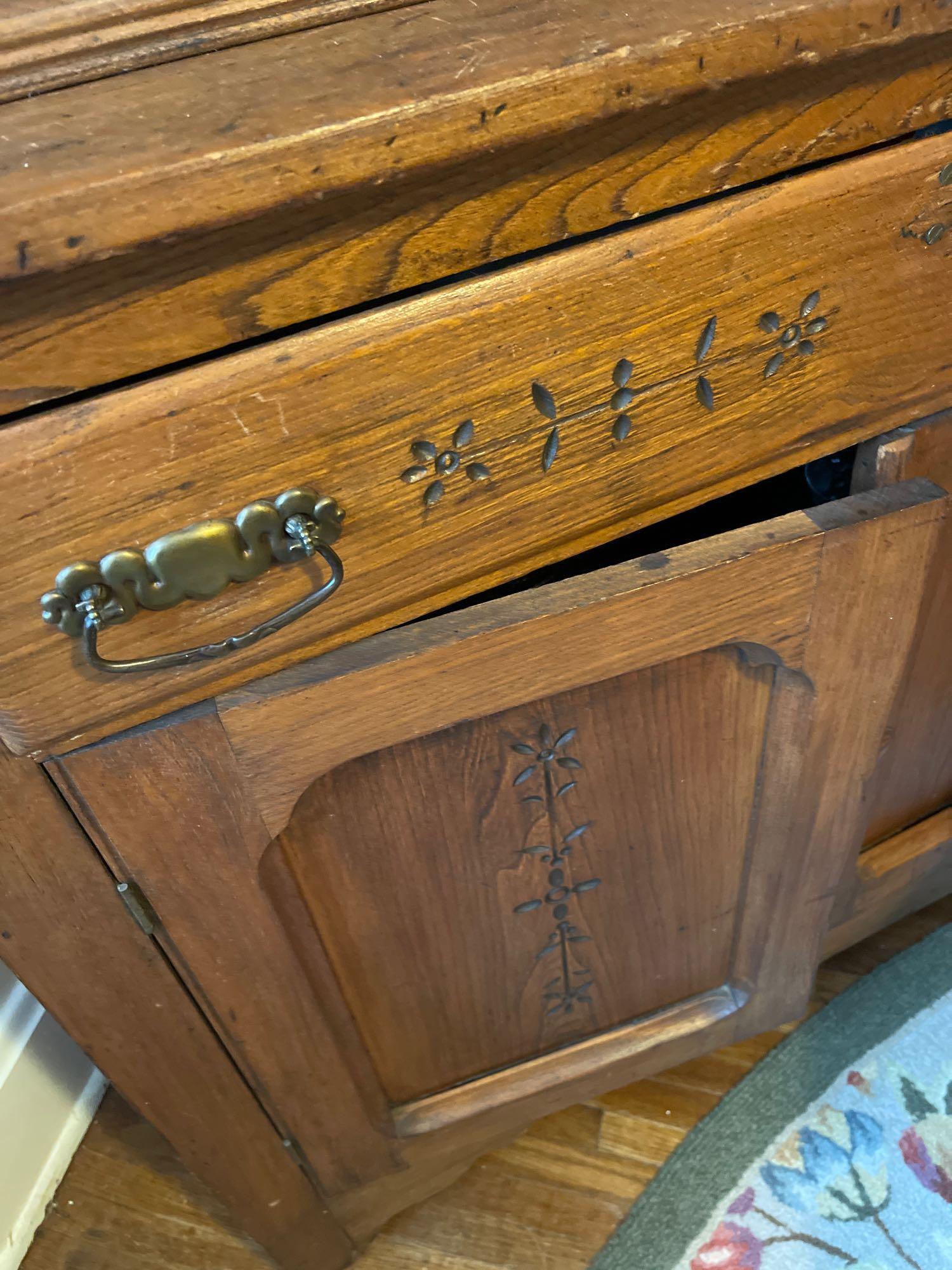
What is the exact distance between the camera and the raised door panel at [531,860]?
514mm

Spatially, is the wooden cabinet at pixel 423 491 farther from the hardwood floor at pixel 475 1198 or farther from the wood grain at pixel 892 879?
the hardwood floor at pixel 475 1198

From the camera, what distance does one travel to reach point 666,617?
46 cm

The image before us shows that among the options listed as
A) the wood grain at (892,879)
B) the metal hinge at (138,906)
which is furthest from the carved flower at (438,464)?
the wood grain at (892,879)

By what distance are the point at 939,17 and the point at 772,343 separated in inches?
4.9

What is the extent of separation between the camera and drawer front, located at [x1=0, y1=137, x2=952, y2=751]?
0.32m

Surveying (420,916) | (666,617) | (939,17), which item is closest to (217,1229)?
(420,916)

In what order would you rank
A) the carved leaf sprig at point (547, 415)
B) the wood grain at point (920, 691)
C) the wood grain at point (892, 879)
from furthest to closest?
the wood grain at point (892, 879) < the wood grain at point (920, 691) < the carved leaf sprig at point (547, 415)

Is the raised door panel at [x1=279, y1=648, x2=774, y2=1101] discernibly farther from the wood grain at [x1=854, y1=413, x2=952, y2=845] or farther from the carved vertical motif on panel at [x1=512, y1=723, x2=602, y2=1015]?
the wood grain at [x1=854, y1=413, x2=952, y2=845]

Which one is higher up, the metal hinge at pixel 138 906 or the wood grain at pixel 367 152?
the wood grain at pixel 367 152

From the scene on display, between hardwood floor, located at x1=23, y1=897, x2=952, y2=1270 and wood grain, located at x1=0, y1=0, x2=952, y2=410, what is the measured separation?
85 centimetres

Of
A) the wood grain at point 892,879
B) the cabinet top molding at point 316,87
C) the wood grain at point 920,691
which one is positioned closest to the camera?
the cabinet top molding at point 316,87

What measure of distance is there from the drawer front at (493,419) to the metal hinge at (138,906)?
104 mm

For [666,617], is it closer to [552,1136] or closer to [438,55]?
[438,55]

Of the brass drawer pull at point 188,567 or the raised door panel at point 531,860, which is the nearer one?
the brass drawer pull at point 188,567
